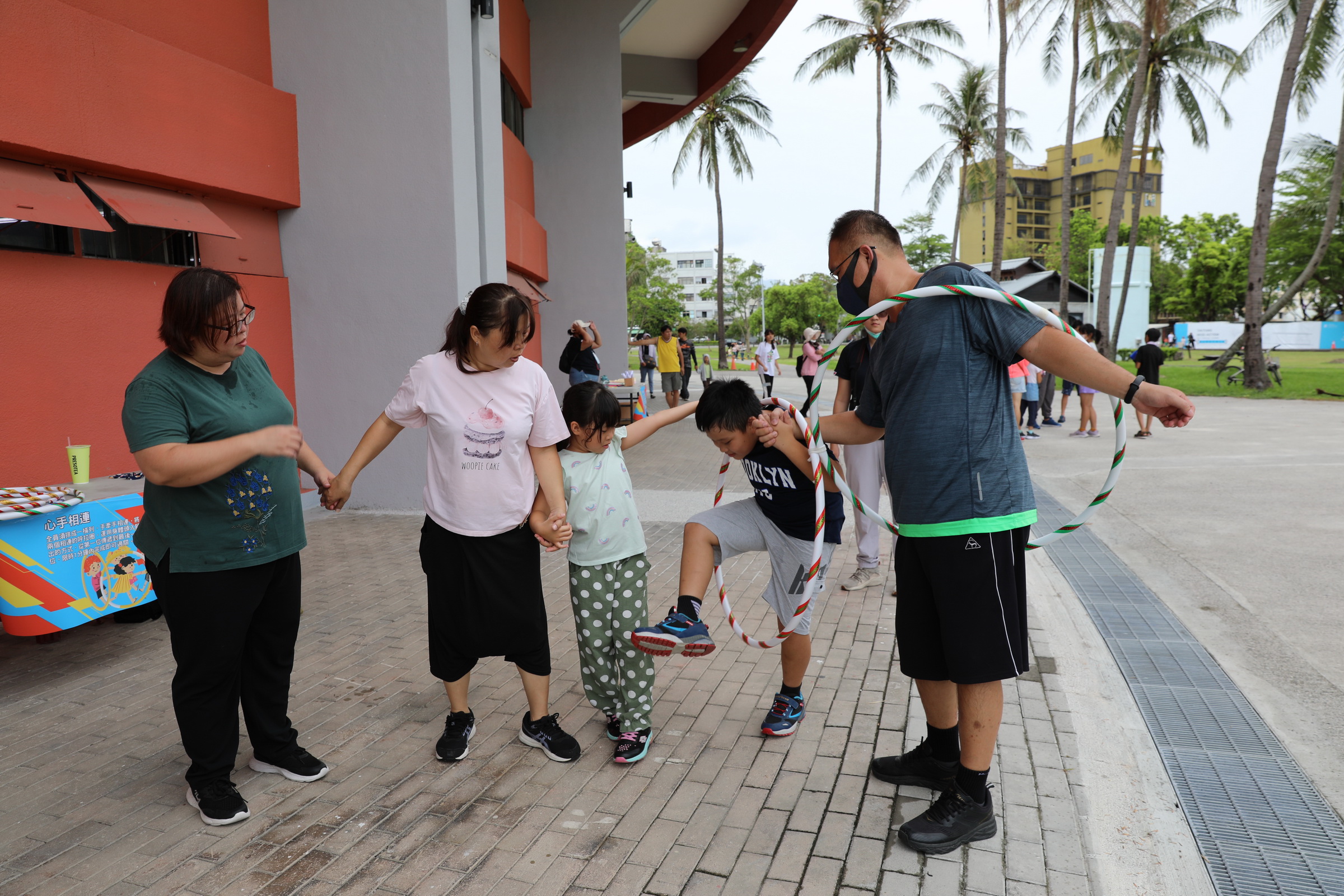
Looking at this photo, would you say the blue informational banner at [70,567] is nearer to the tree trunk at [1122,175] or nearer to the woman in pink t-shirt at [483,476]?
the woman in pink t-shirt at [483,476]

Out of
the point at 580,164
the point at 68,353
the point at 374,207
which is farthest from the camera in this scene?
the point at 580,164

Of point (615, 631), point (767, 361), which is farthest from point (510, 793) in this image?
point (767, 361)

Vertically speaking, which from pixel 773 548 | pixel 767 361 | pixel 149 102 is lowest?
pixel 773 548

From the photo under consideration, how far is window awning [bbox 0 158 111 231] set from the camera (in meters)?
5.55

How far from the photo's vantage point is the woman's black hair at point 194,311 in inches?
110

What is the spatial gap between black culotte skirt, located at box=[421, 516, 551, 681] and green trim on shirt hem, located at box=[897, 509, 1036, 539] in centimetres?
156

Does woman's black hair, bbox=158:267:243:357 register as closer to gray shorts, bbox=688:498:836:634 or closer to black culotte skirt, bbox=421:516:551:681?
black culotte skirt, bbox=421:516:551:681

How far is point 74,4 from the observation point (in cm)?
626

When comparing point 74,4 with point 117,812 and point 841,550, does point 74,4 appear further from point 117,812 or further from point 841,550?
point 841,550

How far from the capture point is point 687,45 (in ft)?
66.7

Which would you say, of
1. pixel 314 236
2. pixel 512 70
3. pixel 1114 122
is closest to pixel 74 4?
pixel 314 236

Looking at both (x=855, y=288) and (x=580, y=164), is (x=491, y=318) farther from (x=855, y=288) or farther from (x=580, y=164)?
(x=580, y=164)

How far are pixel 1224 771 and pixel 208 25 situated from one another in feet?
30.6

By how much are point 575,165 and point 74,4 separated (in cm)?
1163
